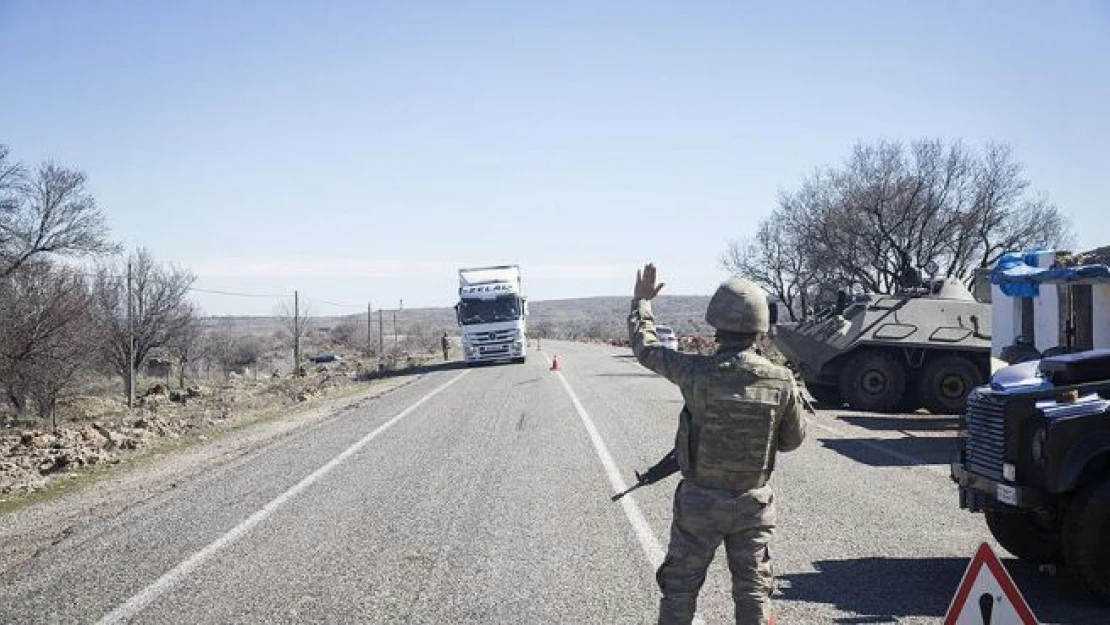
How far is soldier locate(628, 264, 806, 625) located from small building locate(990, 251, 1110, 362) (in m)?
6.79

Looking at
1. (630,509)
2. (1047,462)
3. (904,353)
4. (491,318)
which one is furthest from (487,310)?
(1047,462)

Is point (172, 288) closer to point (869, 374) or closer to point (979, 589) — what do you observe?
point (869, 374)

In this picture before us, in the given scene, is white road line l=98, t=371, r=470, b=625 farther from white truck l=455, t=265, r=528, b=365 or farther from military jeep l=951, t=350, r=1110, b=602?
white truck l=455, t=265, r=528, b=365

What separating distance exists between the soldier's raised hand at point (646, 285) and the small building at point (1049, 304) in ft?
22.2

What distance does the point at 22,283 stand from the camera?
28141 millimetres

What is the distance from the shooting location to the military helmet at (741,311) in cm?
411

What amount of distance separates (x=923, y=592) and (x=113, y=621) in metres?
4.95

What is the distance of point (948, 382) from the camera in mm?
18531

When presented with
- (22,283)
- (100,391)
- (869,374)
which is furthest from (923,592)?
(100,391)

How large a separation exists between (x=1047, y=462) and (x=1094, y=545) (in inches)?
21.6

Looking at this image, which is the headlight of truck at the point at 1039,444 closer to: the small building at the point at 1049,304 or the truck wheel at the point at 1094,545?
the truck wheel at the point at 1094,545

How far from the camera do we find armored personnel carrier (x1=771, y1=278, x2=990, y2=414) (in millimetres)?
18531

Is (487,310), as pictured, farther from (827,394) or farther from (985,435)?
(985,435)

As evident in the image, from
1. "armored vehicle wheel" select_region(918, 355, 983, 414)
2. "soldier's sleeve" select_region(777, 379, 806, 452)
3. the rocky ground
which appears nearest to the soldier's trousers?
"soldier's sleeve" select_region(777, 379, 806, 452)
